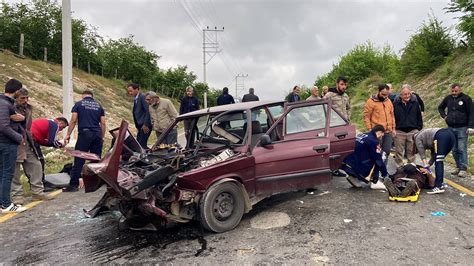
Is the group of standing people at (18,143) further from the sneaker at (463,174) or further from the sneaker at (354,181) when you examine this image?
the sneaker at (463,174)

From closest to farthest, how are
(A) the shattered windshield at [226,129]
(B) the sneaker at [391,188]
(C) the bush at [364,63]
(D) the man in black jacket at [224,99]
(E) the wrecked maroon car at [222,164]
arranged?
(E) the wrecked maroon car at [222,164] < (A) the shattered windshield at [226,129] < (B) the sneaker at [391,188] < (D) the man in black jacket at [224,99] < (C) the bush at [364,63]

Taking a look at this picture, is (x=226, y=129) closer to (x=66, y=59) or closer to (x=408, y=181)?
(x=408, y=181)

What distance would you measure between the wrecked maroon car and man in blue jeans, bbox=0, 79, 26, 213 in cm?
148

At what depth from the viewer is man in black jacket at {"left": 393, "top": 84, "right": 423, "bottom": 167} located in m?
6.76

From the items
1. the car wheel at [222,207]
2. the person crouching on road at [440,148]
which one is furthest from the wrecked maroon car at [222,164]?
the person crouching on road at [440,148]

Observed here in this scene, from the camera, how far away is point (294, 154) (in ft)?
16.1

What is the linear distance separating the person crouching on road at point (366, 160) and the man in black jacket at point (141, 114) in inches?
168

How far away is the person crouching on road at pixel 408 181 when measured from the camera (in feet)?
17.0

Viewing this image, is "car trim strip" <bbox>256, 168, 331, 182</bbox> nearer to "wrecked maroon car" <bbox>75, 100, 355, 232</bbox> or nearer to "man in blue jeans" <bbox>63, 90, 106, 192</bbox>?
"wrecked maroon car" <bbox>75, 100, 355, 232</bbox>

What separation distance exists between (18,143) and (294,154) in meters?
3.83

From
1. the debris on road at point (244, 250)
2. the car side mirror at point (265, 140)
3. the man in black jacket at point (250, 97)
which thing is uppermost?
the man in black jacket at point (250, 97)

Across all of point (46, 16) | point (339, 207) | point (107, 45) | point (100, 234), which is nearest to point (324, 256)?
point (339, 207)

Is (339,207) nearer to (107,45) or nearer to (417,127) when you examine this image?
(417,127)

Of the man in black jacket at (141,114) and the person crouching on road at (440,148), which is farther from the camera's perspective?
the man in black jacket at (141,114)
